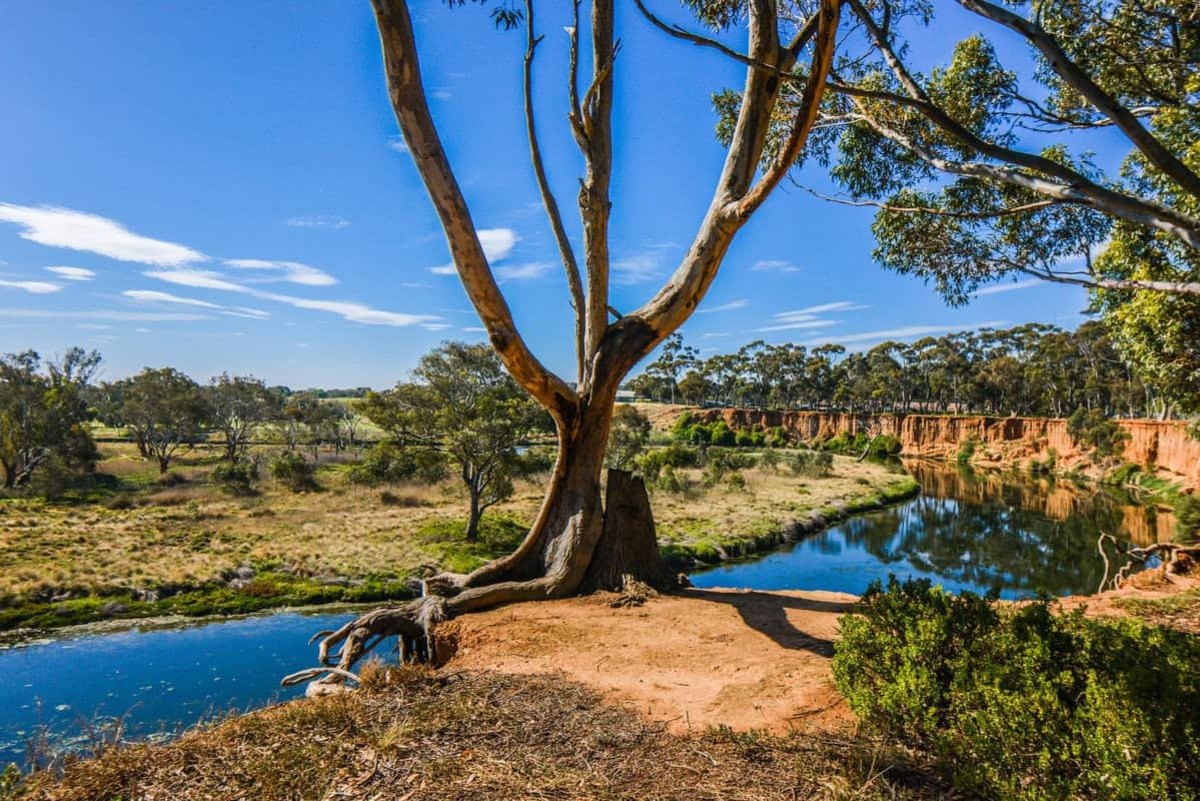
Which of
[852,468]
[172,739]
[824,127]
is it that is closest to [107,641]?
[172,739]

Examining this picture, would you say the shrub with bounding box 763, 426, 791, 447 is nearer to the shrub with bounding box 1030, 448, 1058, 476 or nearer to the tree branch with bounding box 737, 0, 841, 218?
the shrub with bounding box 1030, 448, 1058, 476

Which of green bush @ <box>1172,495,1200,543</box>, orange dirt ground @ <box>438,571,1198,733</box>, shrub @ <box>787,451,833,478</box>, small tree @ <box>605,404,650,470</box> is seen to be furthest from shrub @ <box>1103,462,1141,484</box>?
orange dirt ground @ <box>438,571,1198,733</box>

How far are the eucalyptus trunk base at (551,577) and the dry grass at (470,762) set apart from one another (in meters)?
2.22

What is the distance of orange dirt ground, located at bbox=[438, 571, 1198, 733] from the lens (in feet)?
12.3

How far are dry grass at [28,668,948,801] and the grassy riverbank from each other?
11601 millimetres

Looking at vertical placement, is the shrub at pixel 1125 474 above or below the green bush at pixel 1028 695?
below

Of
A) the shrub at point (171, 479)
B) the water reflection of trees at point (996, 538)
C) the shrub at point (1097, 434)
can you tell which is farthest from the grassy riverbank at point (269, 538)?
the shrub at point (1097, 434)

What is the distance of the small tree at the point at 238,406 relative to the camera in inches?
1486

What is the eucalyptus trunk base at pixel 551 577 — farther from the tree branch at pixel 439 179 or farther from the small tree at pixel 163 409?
the small tree at pixel 163 409

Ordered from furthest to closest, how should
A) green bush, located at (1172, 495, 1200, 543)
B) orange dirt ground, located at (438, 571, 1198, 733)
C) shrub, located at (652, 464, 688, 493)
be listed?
shrub, located at (652, 464, 688, 493)
green bush, located at (1172, 495, 1200, 543)
orange dirt ground, located at (438, 571, 1198, 733)

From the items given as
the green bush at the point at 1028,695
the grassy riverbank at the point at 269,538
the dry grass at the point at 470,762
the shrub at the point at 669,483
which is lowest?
the grassy riverbank at the point at 269,538

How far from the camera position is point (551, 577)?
6578 mm

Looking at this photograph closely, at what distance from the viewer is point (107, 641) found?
36.8 feet

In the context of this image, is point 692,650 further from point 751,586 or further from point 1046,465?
point 1046,465
